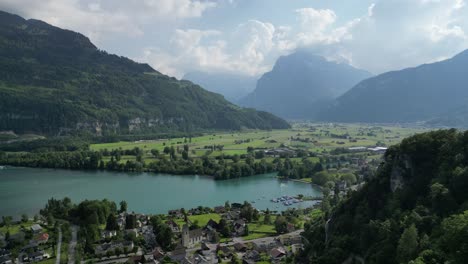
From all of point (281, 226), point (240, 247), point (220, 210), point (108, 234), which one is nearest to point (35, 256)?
point (108, 234)

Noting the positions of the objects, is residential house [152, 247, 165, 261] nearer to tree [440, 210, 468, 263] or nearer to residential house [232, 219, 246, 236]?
residential house [232, 219, 246, 236]

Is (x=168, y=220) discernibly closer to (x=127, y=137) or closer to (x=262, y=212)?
(x=262, y=212)

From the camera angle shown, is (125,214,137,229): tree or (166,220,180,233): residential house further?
(166,220,180,233): residential house

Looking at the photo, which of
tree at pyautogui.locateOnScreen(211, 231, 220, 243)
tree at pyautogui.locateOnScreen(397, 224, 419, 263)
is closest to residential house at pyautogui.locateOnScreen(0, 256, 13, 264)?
tree at pyautogui.locateOnScreen(211, 231, 220, 243)

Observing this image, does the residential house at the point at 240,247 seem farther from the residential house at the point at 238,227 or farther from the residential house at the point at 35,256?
the residential house at the point at 35,256

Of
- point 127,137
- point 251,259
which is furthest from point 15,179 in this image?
point 127,137

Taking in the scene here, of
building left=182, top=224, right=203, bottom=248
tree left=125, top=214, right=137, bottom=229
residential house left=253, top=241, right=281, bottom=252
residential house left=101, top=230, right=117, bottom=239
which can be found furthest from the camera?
tree left=125, top=214, right=137, bottom=229

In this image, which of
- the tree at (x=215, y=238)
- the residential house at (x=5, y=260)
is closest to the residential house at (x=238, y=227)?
the tree at (x=215, y=238)
